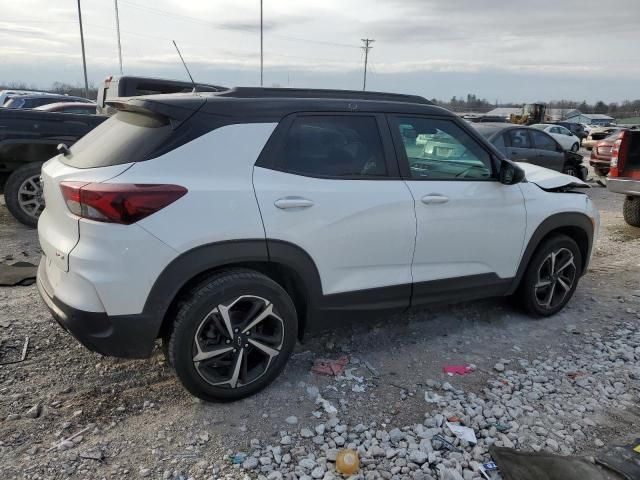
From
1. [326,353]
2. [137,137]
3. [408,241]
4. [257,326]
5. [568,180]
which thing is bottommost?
[326,353]

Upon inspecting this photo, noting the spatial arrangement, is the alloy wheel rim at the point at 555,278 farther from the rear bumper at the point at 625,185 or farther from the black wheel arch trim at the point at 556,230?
the rear bumper at the point at 625,185

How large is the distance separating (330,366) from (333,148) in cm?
147

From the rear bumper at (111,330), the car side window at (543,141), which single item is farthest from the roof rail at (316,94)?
the car side window at (543,141)

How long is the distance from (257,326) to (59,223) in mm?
1248

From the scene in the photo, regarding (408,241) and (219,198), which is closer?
(219,198)

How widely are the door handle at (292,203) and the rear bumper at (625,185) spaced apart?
6431 millimetres

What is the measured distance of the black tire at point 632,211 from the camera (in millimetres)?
8172

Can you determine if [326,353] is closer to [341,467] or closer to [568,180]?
[341,467]

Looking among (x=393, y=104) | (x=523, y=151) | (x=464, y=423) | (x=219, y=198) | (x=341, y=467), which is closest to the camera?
(x=341, y=467)

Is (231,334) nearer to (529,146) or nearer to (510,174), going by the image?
(510,174)

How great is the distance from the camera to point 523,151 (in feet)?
37.2

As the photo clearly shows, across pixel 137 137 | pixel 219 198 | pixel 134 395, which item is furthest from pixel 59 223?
pixel 134 395

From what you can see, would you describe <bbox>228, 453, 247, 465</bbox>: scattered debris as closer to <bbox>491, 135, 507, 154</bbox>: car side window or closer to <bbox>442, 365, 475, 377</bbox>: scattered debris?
<bbox>442, 365, 475, 377</bbox>: scattered debris

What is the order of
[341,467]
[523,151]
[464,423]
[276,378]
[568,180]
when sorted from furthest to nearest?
1. [523,151]
2. [568,180]
3. [276,378]
4. [464,423]
5. [341,467]
